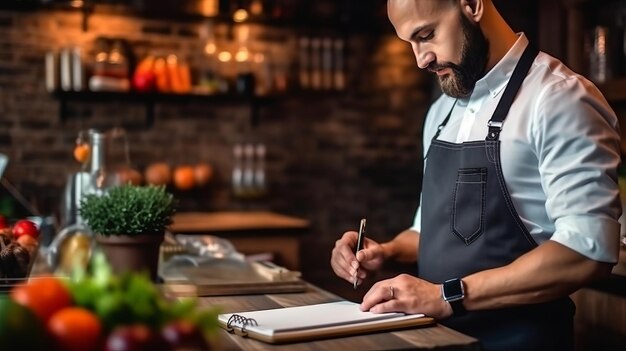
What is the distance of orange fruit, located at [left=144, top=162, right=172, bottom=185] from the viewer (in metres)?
5.04

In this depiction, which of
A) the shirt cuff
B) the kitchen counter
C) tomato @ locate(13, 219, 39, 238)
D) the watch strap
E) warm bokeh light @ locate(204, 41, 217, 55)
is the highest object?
warm bokeh light @ locate(204, 41, 217, 55)

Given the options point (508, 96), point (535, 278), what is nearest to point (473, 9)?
point (508, 96)

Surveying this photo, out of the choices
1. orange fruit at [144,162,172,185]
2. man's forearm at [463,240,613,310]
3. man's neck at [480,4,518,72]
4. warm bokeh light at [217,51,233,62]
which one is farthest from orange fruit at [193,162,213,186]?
man's forearm at [463,240,613,310]

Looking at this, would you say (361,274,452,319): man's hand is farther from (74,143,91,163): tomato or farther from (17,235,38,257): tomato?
(74,143,91,163): tomato

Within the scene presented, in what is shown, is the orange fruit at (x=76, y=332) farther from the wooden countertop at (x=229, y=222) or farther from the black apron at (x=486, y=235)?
the wooden countertop at (x=229, y=222)

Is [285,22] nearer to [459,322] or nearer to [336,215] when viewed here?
[336,215]

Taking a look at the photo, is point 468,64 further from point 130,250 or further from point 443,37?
point 130,250

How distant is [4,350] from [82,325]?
3.3 inches

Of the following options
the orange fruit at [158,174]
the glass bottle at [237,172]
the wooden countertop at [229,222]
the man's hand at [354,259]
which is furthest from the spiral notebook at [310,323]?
the glass bottle at [237,172]

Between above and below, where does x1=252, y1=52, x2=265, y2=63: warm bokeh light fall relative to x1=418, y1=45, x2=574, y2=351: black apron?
above

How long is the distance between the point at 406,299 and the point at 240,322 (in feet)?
1.13

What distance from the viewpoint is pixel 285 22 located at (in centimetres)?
543

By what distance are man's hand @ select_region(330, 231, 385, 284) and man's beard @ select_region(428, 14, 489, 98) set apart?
0.46 meters

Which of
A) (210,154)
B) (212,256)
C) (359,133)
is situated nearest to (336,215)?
(359,133)
